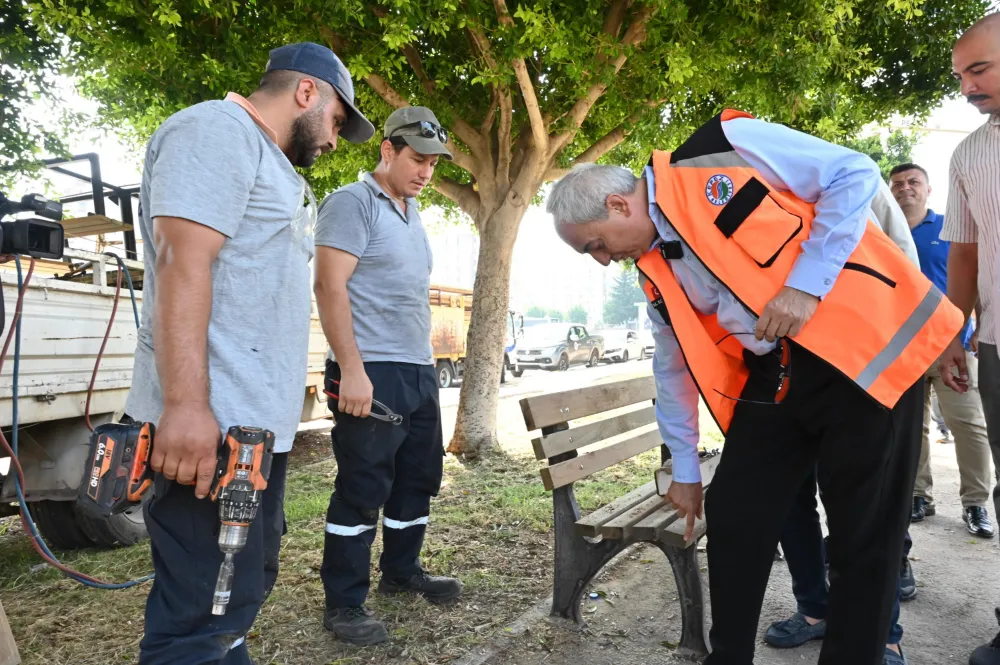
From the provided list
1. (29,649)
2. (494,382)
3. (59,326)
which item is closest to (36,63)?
(59,326)

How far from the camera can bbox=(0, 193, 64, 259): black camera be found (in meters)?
2.17

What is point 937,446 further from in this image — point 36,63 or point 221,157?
point 36,63

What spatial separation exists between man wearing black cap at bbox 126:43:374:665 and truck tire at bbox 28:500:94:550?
118 inches

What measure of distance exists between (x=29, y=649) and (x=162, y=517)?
195 centimetres

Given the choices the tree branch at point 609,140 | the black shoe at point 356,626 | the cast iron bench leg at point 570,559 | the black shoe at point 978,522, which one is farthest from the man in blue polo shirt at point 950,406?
the black shoe at point 356,626

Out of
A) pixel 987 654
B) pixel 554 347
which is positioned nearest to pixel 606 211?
pixel 987 654

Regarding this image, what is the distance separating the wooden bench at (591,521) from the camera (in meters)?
2.78

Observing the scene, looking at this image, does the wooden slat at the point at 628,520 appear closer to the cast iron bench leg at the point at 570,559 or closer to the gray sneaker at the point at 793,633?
the cast iron bench leg at the point at 570,559

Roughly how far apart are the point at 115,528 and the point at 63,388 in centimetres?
92

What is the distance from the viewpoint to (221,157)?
5.61 feet

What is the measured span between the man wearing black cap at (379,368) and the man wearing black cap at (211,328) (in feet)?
3.03

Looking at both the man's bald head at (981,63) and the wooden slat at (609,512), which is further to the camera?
the wooden slat at (609,512)

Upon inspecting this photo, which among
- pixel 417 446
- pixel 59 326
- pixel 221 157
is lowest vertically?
pixel 417 446

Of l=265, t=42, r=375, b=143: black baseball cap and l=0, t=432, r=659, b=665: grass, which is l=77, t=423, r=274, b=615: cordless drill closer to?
l=265, t=42, r=375, b=143: black baseball cap
